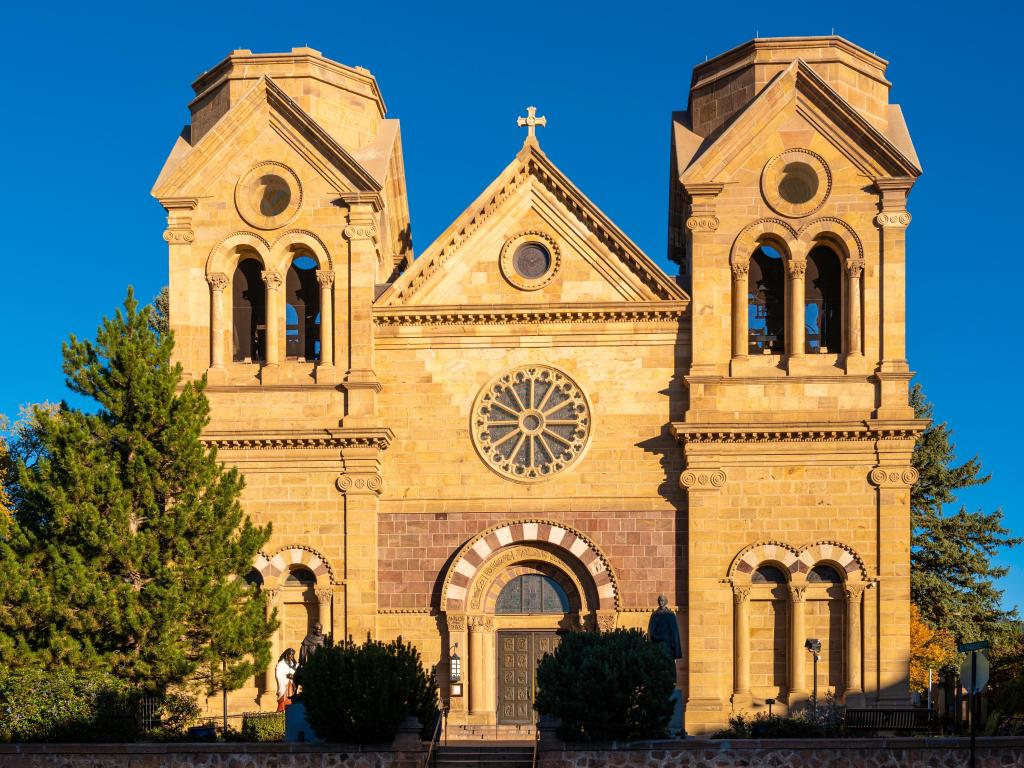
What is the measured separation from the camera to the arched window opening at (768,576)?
3741cm

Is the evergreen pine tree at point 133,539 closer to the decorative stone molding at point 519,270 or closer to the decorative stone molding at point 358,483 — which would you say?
the decorative stone molding at point 358,483

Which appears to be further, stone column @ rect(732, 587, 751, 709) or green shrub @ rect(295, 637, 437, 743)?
stone column @ rect(732, 587, 751, 709)

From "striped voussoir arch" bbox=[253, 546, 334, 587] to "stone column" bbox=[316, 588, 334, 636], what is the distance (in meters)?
0.52

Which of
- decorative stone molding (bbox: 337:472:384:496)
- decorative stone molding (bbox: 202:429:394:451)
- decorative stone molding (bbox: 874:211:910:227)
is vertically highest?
decorative stone molding (bbox: 874:211:910:227)

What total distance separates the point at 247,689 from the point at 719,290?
14.5m

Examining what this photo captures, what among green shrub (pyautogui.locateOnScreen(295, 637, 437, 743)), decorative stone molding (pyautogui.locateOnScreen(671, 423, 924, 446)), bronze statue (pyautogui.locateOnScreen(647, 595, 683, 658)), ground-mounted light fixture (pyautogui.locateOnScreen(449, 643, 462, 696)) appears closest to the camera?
green shrub (pyautogui.locateOnScreen(295, 637, 437, 743))

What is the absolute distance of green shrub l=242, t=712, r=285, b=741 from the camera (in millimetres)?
32509

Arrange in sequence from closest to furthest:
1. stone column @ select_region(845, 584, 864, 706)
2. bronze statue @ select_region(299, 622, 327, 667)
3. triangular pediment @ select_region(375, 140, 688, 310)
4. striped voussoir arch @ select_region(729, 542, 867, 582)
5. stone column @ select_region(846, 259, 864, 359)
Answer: bronze statue @ select_region(299, 622, 327, 667) < stone column @ select_region(845, 584, 864, 706) < striped voussoir arch @ select_region(729, 542, 867, 582) < stone column @ select_region(846, 259, 864, 359) < triangular pediment @ select_region(375, 140, 688, 310)

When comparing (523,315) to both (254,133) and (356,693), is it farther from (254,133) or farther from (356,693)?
(356,693)

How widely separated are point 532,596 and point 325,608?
192 inches

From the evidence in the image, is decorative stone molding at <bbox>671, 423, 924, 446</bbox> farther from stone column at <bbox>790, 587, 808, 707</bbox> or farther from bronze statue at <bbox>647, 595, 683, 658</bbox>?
bronze statue at <bbox>647, 595, 683, 658</bbox>

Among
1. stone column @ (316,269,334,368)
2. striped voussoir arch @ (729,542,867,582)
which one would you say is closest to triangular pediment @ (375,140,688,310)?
stone column @ (316,269,334,368)


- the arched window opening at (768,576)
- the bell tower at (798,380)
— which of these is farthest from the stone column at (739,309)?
the arched window opening at (768,576)

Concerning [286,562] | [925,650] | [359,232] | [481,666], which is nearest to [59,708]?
[286,562]
